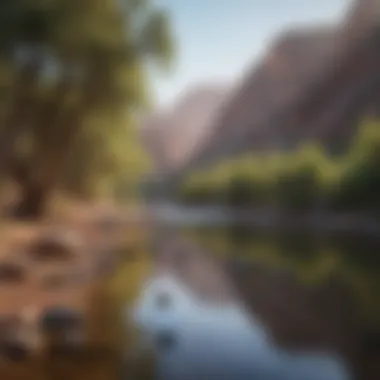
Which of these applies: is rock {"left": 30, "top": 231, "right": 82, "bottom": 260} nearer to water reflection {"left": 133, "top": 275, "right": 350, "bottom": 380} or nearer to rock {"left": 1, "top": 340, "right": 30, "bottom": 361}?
water reflection {"left": 133, "top": 275, "right": 350, "bottom": 380}

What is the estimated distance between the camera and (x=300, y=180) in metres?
1.85

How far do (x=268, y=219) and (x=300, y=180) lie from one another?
0.59 feet

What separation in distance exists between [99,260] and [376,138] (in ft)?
3.31

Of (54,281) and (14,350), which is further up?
(54,281)

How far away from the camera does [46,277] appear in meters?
1.88

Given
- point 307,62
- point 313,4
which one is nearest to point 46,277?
point 307,62

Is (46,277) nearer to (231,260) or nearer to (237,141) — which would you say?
(231,260)

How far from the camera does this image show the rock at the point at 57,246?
6.46 feet

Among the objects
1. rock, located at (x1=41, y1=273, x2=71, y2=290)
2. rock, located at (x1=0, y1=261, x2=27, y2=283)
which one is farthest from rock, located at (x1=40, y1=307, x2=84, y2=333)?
rock, located at (x1=0, y1=261, x2=27, y2=283)

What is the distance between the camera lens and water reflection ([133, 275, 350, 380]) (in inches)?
56.1

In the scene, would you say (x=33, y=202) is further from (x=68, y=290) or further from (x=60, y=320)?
(x=60, y=320)

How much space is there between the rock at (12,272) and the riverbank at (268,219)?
48cm

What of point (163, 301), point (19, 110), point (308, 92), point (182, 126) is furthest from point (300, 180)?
point (19, 110)

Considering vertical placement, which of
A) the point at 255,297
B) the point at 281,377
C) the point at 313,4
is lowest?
the point at 281,377
